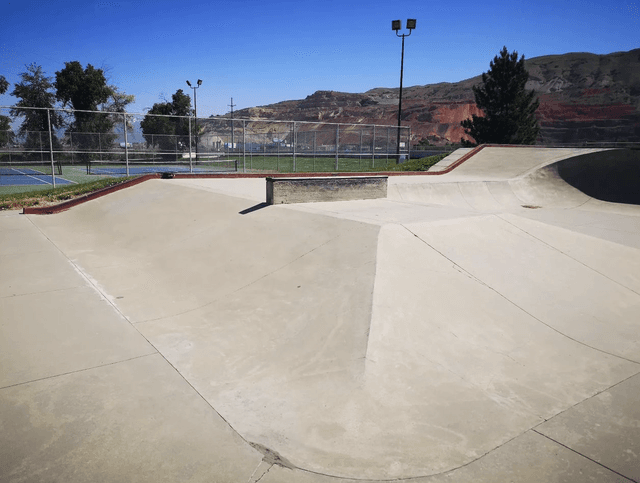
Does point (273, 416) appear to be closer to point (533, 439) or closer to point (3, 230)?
point (533, 439)

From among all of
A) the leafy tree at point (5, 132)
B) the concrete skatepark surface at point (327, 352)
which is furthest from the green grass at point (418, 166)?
the leafy tree at point (5, 132)

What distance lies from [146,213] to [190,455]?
8830 millimetres

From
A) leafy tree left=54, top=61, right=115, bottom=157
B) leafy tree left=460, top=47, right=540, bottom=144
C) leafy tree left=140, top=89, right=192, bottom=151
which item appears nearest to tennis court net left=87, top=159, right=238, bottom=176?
leafy tree left=140, top=89, right=192, bottom=151

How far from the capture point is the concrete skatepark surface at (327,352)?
297 cm

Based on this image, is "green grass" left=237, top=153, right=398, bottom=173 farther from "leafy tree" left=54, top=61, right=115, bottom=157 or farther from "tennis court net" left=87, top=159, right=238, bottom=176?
"leafy tree" left=54, top=61, right=115, bottom=157

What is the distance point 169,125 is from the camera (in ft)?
100

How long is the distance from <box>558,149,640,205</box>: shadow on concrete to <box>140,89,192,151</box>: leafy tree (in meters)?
15.1

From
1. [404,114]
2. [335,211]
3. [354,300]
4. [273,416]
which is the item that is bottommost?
[273,416]

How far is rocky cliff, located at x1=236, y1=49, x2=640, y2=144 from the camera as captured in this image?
81.9 metres

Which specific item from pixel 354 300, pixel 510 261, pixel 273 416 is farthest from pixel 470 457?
pixel 510 261

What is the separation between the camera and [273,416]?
346cm

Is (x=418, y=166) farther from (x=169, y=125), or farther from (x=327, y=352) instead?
(x=327, y=352)

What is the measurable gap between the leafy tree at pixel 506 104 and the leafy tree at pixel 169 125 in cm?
2174

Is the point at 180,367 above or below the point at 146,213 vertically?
below
